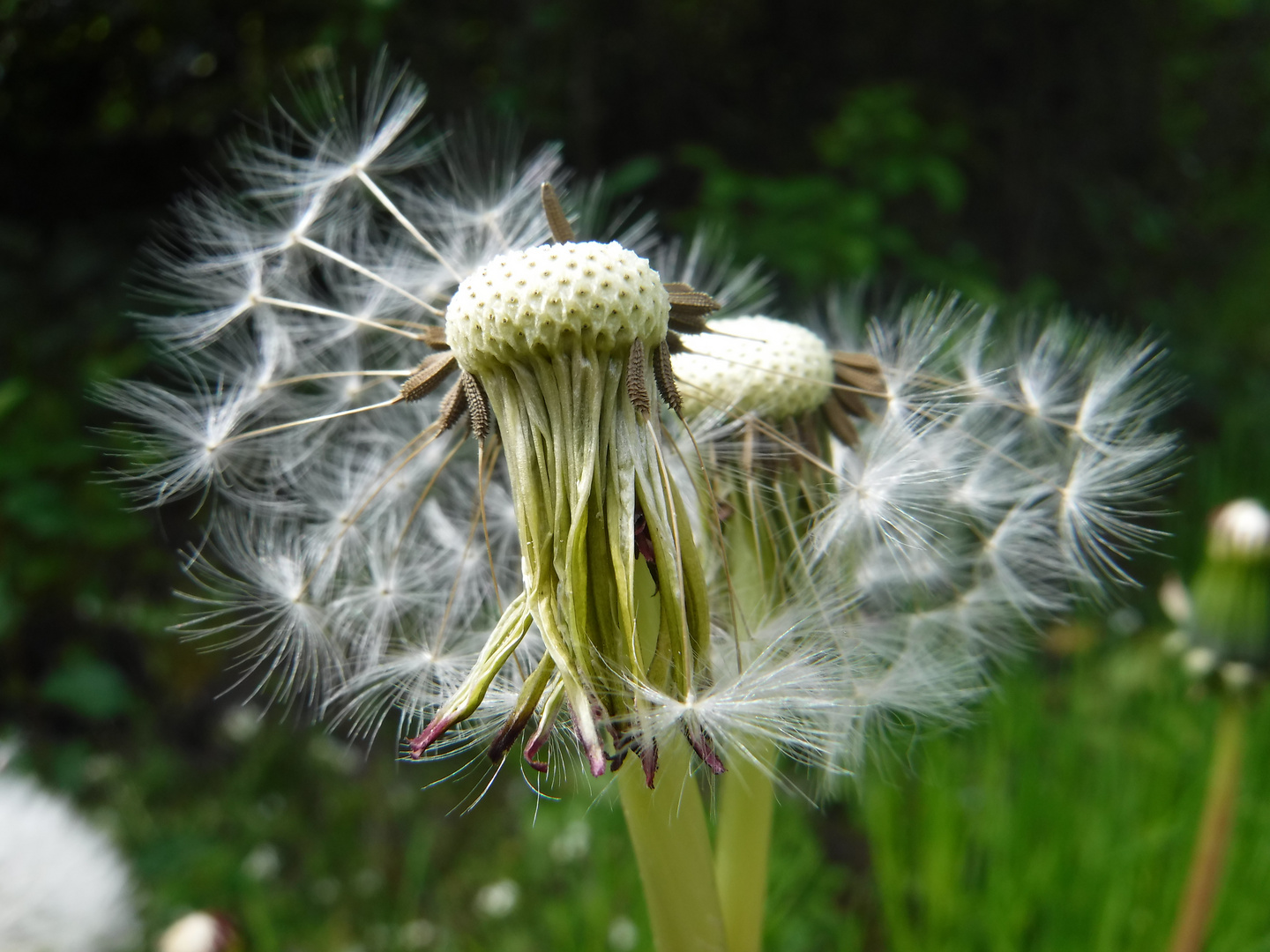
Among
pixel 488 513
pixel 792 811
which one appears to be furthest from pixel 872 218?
pixel 488 513

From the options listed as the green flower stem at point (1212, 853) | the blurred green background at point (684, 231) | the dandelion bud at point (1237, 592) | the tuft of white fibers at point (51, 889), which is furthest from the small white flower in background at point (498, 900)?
the dandelion bud at point (1237, 592)

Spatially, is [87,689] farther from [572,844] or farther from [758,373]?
[758,373]

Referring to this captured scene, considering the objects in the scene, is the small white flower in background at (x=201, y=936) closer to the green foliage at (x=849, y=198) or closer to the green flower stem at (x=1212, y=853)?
the green flower stem at (x=1212, y=853)

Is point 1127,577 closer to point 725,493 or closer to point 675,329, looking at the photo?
point 725,493

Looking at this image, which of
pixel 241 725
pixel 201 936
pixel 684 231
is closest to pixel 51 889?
pixel 201 936

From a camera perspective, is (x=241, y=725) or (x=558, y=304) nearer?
(x=558, y=304)

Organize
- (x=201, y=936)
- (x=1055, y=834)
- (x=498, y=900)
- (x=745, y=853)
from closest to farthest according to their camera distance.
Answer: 1. (x=745, y=853)
2. (x=201, y=936)
3. (x=1055, y=834)
4. (x=498, y=900)

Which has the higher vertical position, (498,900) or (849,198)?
(849,198)
